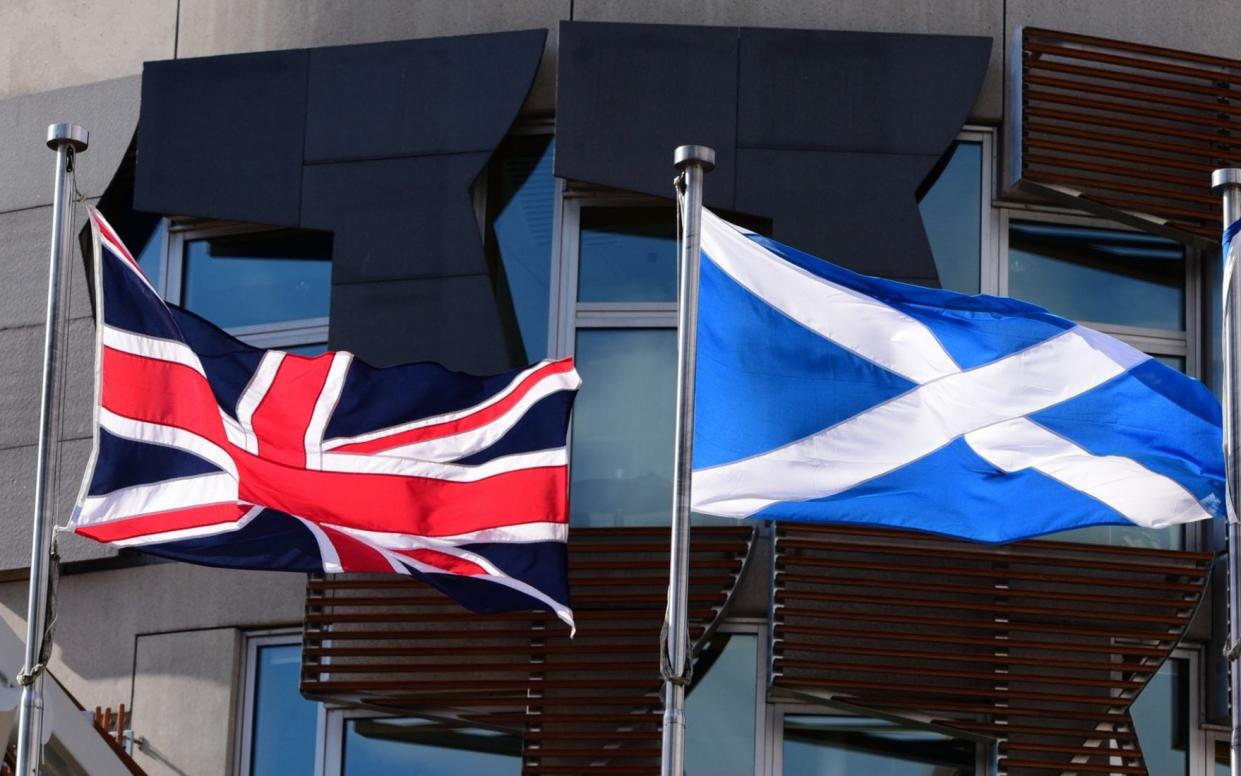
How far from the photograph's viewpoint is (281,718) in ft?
46.0


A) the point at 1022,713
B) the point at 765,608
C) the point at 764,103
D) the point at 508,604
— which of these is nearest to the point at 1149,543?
the point at 1022,713

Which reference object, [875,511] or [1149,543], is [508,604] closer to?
[875,511]

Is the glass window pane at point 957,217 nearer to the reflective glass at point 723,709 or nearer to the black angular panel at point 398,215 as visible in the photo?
the reflective glass at point 723,709

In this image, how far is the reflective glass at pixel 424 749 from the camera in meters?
13.6

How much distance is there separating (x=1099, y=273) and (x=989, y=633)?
8.26 ft

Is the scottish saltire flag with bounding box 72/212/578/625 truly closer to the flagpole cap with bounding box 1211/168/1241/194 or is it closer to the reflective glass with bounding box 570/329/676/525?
the reflective glass with bounding box 570/329/676/525

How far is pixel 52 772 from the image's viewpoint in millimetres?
11000

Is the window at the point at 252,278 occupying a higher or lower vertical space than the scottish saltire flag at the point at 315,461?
higher

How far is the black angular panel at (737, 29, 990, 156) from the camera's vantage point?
1396cm

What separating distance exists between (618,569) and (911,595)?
1.65 meters

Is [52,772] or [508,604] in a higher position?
[508,604]

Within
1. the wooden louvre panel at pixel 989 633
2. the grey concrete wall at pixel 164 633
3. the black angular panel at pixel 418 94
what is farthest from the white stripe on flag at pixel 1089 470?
the grey concrete wall at pixel 164 633

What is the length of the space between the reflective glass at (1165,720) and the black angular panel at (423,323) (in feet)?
13.7

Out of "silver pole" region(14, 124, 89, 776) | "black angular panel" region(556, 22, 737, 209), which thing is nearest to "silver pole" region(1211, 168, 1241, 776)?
"black angular panel" region(556, 22, 737, 209)
